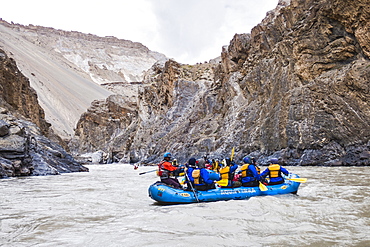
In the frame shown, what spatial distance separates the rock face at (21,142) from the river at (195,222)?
833 centimetres

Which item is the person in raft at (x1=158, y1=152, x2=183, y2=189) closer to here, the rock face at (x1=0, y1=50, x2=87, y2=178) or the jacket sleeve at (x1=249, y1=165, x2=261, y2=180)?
the jacket sleeve at (x1=249, y1=165, x2=261, y2=180)

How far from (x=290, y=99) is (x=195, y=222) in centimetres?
1876

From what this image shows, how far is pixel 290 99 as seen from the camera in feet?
72.7

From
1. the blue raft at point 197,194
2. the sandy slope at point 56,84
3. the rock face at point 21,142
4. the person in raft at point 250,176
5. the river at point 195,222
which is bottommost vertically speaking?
the river at point 195,222

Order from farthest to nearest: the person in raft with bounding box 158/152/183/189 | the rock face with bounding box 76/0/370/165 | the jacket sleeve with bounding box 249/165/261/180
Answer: the rock face with bounding box 76/0/370/165, the jacket sleeve with bounding box 249/165/261/180, the person in raft with bounding box 158/152/183/189

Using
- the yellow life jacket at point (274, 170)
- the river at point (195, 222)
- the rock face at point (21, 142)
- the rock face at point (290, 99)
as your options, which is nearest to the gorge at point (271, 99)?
the rock face at point (290, 99)

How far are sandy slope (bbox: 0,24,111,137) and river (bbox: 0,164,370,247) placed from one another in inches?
3385

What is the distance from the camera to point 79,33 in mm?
197750

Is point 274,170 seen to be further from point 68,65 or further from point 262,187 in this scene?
point 68,65

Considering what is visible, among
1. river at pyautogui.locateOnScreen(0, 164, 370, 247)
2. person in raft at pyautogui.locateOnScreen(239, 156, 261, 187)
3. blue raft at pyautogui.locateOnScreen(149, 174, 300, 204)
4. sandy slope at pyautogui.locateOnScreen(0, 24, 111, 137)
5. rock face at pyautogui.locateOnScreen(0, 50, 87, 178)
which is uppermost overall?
sandy slope at pyautogui.locateOnScreen(0, 24, 111, 137)

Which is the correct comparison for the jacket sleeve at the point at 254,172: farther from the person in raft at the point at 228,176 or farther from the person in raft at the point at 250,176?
the person in raft at the point at 228,176

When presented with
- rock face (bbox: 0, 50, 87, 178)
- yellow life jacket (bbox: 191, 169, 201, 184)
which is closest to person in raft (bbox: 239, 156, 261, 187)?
yellow life jacket (bbox: 191, 169, 201, 184)

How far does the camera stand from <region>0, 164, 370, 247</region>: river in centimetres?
437

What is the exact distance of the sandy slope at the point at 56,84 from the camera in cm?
9988
